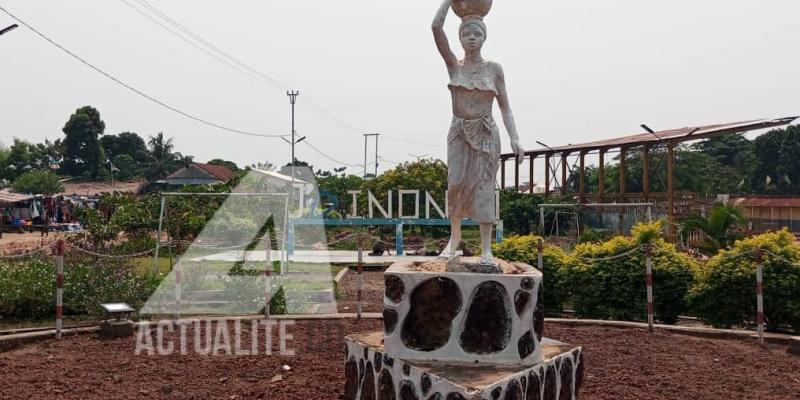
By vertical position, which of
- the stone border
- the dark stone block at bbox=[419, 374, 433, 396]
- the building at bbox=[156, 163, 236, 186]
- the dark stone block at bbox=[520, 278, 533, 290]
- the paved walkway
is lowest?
the stone border

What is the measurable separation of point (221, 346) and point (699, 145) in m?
54.9

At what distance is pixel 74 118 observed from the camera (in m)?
56.6

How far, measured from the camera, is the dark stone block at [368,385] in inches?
184

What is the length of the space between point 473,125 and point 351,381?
2388 millimetres

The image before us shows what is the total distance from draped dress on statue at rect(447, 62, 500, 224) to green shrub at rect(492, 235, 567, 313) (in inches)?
180

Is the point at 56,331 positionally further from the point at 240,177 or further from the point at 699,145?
the point at 699,145

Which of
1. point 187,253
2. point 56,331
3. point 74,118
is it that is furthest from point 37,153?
point 56,331

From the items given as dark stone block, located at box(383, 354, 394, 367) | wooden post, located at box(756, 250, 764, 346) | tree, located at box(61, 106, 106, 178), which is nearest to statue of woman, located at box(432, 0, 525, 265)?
dark stone block, located at box(383, 354, 394, 367)

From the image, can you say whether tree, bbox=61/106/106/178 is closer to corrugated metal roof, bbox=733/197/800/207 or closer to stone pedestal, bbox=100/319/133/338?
corrugated metal roof, bbox=733/197/800/207

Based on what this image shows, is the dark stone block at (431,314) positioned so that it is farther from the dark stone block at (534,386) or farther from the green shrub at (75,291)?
the green shrub at (75,291)

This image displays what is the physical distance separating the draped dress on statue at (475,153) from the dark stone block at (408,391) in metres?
1.61

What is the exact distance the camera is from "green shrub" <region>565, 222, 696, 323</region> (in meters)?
8.70

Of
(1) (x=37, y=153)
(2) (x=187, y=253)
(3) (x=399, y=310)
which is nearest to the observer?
(3) (x=399, y=310)

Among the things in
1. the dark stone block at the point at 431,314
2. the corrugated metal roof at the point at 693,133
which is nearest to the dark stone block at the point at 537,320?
the dark stone block at the point at 431,314
